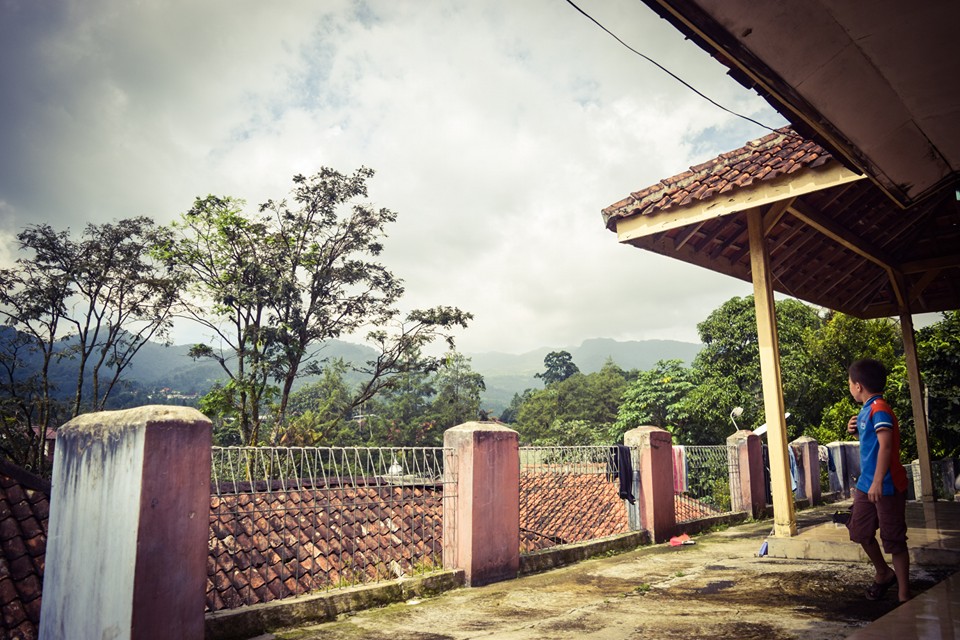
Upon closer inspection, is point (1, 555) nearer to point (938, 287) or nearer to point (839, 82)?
point (839, 82)

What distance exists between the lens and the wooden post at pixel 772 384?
6.49 metres

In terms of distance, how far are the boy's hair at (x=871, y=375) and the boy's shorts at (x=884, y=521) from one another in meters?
0.72

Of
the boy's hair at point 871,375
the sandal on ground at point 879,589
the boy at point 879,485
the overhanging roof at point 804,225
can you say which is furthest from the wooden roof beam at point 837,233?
the sandal on ground at point 879,589

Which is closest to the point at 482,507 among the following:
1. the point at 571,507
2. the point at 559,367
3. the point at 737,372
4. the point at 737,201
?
the point at 737,201

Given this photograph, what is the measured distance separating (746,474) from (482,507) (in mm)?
6876

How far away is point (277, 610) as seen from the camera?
4328 mm

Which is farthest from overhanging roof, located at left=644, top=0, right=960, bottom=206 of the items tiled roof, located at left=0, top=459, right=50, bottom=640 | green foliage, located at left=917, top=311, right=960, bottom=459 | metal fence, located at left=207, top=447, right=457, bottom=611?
green foliage, located at left=917, top=311, right=960, bottom=459

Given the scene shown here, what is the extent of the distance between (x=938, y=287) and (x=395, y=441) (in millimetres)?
42647

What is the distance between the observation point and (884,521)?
12.8ft

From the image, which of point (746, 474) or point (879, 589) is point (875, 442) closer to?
point (879, 589)

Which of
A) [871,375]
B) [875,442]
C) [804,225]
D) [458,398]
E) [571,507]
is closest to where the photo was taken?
[875,442]

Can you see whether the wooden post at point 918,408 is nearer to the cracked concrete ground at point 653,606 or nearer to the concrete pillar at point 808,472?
the concrete pillar at point 808,472

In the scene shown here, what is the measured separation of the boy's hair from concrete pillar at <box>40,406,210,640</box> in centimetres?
443

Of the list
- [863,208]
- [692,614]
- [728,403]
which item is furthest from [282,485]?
[728,403]
